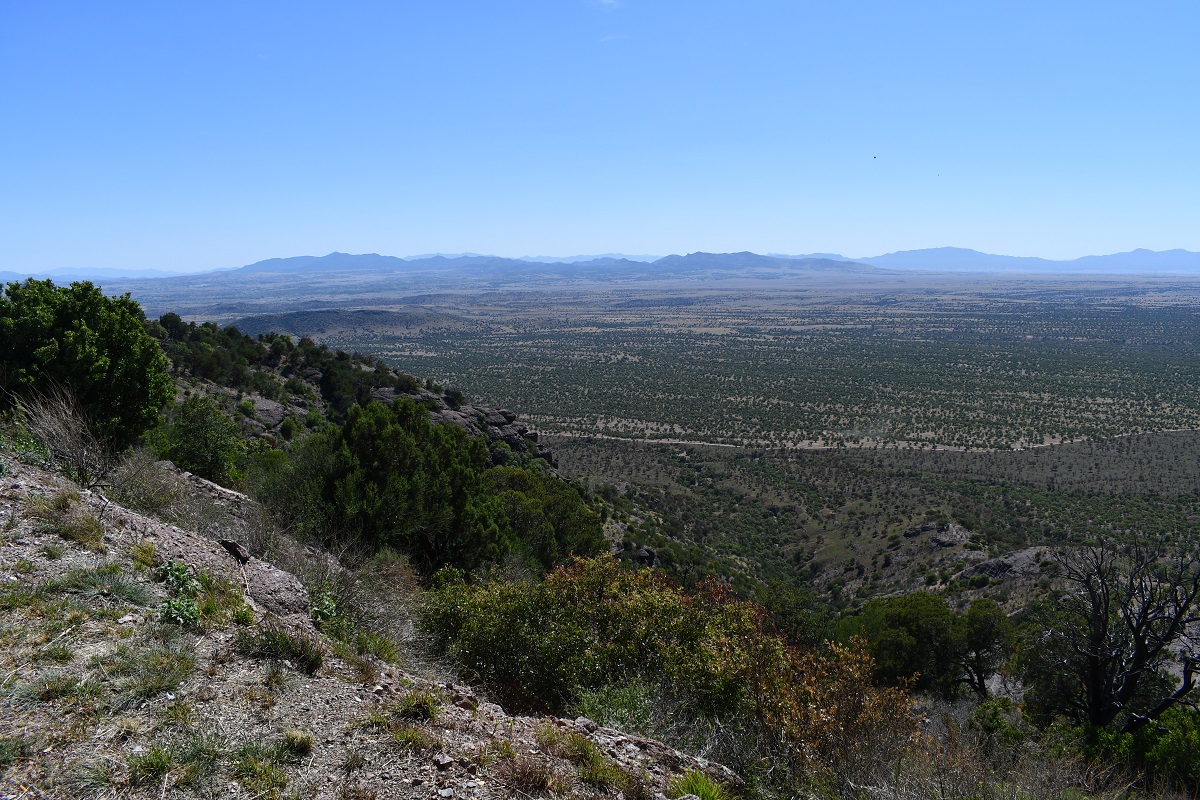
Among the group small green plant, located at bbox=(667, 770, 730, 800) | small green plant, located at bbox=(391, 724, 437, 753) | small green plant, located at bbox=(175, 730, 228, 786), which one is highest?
small green plant, located at bbox=(175, 730, 228, 786)

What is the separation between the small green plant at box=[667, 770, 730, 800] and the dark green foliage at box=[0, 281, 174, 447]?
1295 centimetres

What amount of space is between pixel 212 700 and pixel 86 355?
1119 centimetres

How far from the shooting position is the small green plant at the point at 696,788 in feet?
18.8

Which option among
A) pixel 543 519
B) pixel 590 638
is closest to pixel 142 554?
pixel 590 638

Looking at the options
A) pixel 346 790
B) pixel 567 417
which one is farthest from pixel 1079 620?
pixel 567 417

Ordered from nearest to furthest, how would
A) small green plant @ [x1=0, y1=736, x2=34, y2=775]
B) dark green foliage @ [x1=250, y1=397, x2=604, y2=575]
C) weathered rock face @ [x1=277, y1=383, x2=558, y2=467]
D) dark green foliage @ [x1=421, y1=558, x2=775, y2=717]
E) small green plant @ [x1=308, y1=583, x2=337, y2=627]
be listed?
small green plant @ [x1=0, y1=736, x2=34, y2=775]
small green plant @ [x1=308, y1=583, x2=337, y2=627]
dark green foliage @ [x1=421, y1=558, x2=775, y2=717]
dark green foliage @ [x1=250, y1=397, x2=604, y2=575]
weathered rock face @ [x1=277, y1=383, x2=558, y2=467]

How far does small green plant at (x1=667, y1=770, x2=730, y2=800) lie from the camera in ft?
18.8

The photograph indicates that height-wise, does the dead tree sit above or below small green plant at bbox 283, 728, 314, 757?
below

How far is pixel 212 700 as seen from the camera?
223 inches

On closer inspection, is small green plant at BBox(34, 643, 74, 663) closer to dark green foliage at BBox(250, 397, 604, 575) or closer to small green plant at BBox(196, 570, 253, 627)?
small green plant at BBox(196, 570, 253, 627)

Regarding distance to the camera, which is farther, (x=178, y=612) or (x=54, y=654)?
(x=178, y=612)

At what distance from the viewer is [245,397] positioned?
30.5 meters

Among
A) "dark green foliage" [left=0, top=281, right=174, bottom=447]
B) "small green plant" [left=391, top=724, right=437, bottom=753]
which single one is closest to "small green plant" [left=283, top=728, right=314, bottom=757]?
"small green plant" [left=391, top=724, right=437, bottom=753]

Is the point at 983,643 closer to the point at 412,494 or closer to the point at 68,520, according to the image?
the point at 412,494
